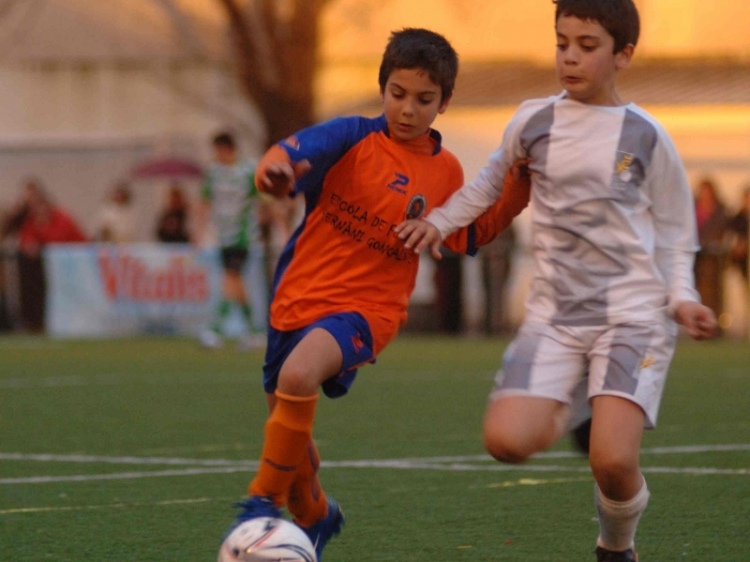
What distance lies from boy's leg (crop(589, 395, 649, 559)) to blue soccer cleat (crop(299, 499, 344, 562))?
2.90ft

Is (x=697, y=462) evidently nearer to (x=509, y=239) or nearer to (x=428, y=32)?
(x=428, y=32)

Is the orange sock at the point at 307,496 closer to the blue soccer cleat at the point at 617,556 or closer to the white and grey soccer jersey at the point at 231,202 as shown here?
the blue soccer cleat at the point at 617,556

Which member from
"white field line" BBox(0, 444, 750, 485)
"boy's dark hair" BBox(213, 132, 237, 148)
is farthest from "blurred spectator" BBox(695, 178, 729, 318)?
"white field line" BBox(0, 444, 750, 485)

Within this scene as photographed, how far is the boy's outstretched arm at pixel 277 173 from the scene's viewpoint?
16.8 ft

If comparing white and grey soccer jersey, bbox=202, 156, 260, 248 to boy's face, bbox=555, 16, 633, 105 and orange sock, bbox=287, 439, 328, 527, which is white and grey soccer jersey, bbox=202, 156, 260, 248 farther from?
boy's face, bbox=555, 16, 633, 105

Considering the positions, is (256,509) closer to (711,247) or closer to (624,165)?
(624,165)

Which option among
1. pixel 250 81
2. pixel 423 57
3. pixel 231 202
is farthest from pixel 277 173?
pixel 250 81

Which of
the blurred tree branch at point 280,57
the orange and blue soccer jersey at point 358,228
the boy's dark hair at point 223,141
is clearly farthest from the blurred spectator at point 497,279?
the orange and blue soccer jersey at point 358,228

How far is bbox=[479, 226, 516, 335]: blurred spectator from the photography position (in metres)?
19.3

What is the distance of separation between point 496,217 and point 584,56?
668 mm

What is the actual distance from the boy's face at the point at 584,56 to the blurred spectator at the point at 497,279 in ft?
45.6

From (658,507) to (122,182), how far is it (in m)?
22.4

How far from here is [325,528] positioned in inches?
221

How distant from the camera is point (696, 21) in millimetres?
27875
